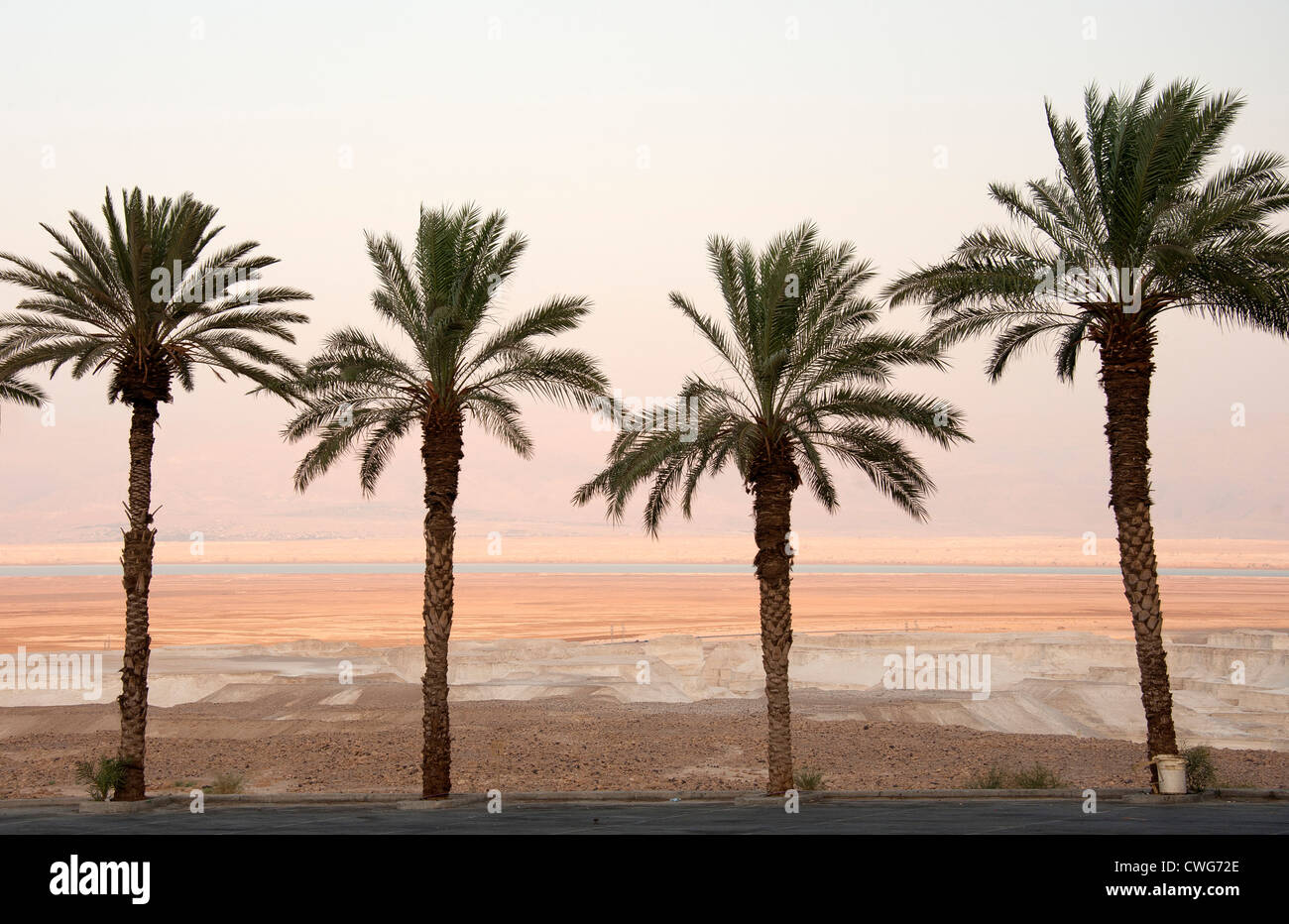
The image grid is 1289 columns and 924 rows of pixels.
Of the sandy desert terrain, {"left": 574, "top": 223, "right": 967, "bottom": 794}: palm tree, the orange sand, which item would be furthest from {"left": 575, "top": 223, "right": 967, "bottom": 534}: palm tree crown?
the orange sand

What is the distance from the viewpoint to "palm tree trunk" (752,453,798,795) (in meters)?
21.2

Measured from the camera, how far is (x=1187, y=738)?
32.4 metres

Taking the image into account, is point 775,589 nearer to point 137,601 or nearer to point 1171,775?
point 1171,775

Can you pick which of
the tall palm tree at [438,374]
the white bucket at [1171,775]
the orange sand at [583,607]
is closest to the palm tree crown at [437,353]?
the tall palm tree at [438,374]

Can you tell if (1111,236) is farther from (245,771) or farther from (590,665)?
(590,665)

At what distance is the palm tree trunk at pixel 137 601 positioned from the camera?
2083 cm

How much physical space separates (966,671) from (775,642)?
2811 centimetres

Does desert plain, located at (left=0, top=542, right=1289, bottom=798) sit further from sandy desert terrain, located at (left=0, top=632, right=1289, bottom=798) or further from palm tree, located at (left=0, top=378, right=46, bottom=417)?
palm tree, located at (left=0, top=378, right=46, bottom=417)

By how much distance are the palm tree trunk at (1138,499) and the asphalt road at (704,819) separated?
2631 mm

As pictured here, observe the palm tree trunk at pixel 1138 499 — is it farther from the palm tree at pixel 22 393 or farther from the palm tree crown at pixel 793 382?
the palm tree at pixel 22 393

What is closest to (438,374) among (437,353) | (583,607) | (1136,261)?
(437,353)

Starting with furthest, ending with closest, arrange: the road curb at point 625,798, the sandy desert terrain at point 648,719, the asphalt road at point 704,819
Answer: the sandy desert terrain at point 648,719 → the road curb at point 625,798 → the asphalt road at point 704,819

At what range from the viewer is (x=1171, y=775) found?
1928 centimetres
